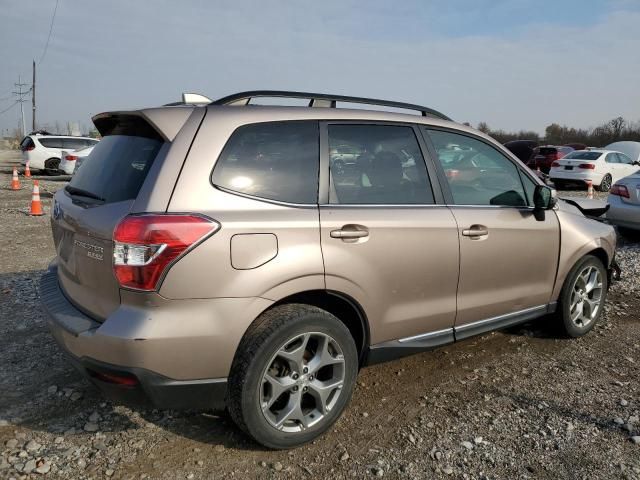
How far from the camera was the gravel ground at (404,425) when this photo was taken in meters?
2.65

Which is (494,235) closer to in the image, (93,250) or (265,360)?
(265,360)

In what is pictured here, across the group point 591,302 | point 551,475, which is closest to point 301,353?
point 551,475

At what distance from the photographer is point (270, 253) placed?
2.54m

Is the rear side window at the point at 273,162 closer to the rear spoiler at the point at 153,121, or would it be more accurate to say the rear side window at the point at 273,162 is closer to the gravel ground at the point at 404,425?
the rear spoiler at the point at 153,121

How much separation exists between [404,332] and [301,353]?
76 centimetres

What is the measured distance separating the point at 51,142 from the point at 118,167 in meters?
21.7

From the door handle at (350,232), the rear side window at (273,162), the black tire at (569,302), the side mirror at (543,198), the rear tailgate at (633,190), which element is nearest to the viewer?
the rear side window at (273,162)

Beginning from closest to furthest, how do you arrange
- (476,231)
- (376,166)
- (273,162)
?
1. (273,162)
2. (376,166)
3. (476,231)

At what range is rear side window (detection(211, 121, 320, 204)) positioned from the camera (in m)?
2.59

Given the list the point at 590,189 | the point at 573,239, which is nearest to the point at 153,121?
the point at 573,239

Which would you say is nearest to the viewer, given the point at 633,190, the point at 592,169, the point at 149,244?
the point at 149,244

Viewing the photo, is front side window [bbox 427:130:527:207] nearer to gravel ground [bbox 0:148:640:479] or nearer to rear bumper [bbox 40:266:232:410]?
gravel ground [bbox 0:148:640:479]

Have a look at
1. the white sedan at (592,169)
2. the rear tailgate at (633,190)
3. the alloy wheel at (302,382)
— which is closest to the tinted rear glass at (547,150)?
the white sedan at (592,169)

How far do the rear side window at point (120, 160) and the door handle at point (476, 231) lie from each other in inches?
76.2
